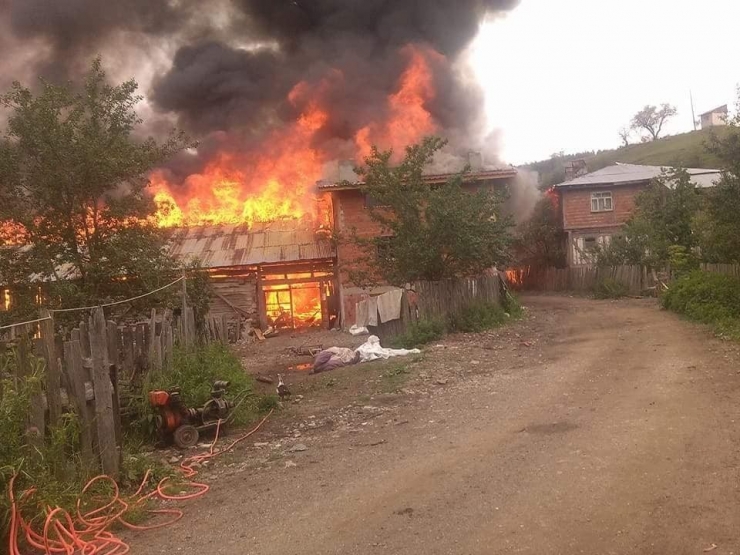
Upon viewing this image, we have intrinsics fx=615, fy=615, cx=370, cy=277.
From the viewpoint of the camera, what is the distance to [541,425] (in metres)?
6.72

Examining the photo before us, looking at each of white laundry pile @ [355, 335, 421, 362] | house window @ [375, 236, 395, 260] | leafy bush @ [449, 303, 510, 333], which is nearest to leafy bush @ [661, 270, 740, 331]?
leafy bush @ [449, 303, 510, 333]

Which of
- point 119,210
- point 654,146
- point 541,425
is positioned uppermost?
point 654,146

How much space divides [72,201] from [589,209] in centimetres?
2797

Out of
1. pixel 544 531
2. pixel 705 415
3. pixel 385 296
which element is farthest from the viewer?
pixel 385 296

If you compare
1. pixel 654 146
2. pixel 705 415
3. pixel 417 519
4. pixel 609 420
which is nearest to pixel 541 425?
pixel 609 420

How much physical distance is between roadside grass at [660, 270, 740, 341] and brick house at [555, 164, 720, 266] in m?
16.2

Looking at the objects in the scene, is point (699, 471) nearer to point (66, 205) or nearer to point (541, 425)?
point (541, 425)

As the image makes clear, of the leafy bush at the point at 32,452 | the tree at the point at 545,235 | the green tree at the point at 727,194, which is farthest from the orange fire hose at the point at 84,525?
the tree at the point at 545,235

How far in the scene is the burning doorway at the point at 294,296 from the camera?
2414 cm

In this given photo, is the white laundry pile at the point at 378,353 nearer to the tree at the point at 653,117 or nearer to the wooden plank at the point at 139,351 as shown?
the wooden plank at the point at 139,351

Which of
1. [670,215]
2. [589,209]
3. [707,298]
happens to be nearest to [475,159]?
[670,215]

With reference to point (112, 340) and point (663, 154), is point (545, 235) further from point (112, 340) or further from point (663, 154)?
point (112, 340)

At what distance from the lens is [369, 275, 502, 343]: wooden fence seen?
14.9 meters

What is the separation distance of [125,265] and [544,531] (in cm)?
Result: 830
